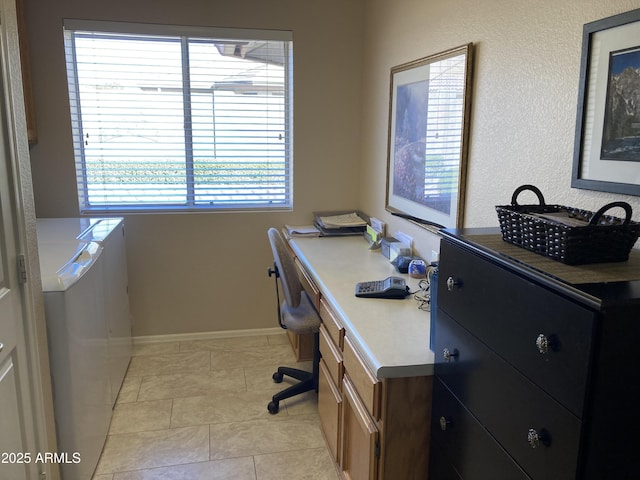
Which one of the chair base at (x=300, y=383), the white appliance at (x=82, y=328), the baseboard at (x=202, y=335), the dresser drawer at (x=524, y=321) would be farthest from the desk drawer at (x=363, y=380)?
the baseboard at (x=202, y=335)

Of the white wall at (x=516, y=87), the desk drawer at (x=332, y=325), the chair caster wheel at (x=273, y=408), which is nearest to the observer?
the white wall at (x=516, y=87)

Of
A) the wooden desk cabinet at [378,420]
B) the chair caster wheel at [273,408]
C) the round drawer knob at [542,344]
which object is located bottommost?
the chair caster wheel at [273,408]

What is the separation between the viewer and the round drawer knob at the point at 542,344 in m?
1.01

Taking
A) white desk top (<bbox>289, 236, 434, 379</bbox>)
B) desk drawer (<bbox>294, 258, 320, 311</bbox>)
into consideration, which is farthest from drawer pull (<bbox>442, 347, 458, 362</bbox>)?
desk drawer (<bbox>294, 258, 320, 311</bbox>)

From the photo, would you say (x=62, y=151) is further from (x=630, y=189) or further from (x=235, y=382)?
(x=630, y=189)

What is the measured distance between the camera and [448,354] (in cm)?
145

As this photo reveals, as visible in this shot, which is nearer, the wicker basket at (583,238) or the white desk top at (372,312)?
the wicker basket at (583,238)

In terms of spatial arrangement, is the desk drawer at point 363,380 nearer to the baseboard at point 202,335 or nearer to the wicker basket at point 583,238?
the wicker basket at point 583,238

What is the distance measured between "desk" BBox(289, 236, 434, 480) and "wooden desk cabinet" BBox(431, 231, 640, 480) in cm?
18

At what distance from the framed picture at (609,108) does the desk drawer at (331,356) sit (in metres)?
1.13

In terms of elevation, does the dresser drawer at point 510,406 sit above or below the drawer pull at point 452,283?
below

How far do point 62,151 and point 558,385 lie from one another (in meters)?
3.20

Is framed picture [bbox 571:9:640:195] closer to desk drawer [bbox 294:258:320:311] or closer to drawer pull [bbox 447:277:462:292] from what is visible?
drawer pull [bbox 447:277:462:292]

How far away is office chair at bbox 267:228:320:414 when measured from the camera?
102 inches
